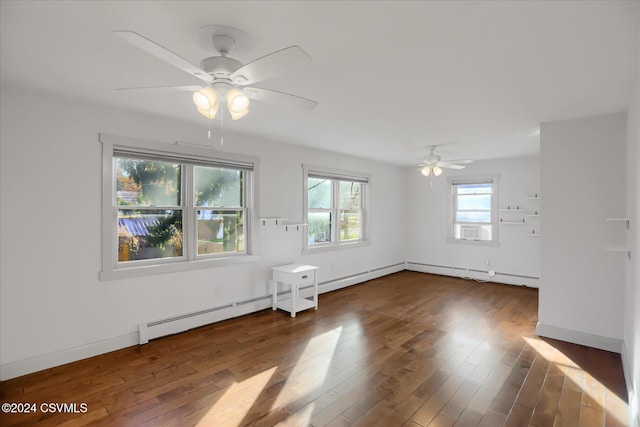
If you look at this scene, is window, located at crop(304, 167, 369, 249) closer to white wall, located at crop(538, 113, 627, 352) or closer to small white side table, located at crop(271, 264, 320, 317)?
small white side table, located at crop(271, 264, 320, 317)

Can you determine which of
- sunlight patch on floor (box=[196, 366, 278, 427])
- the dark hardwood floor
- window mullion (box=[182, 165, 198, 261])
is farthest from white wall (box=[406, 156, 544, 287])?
sunlight patch on floor (box=[196, 366, 278, 427])

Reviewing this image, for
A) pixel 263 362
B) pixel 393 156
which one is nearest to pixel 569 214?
pixel 393 156

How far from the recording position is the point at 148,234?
145 inches

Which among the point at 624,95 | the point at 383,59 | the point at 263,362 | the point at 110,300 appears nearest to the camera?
the point at 383,59

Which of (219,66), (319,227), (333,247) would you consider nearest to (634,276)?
(219,66)

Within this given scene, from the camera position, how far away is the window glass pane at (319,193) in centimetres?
556

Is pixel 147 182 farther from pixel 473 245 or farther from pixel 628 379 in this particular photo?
pixel 473 245

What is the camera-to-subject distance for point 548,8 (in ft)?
5.33

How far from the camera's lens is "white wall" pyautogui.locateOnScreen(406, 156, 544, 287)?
6.02 metres

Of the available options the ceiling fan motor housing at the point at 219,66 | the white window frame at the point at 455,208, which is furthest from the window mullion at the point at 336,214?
the ceiling fan motor housing at the point at 219,66

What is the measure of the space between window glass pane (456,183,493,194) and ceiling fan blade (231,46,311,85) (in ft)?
19.8

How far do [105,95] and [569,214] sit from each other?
15.6 feet

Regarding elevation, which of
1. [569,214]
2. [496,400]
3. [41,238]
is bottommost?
[496,400]

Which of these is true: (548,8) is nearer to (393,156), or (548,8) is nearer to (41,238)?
(41,238)
